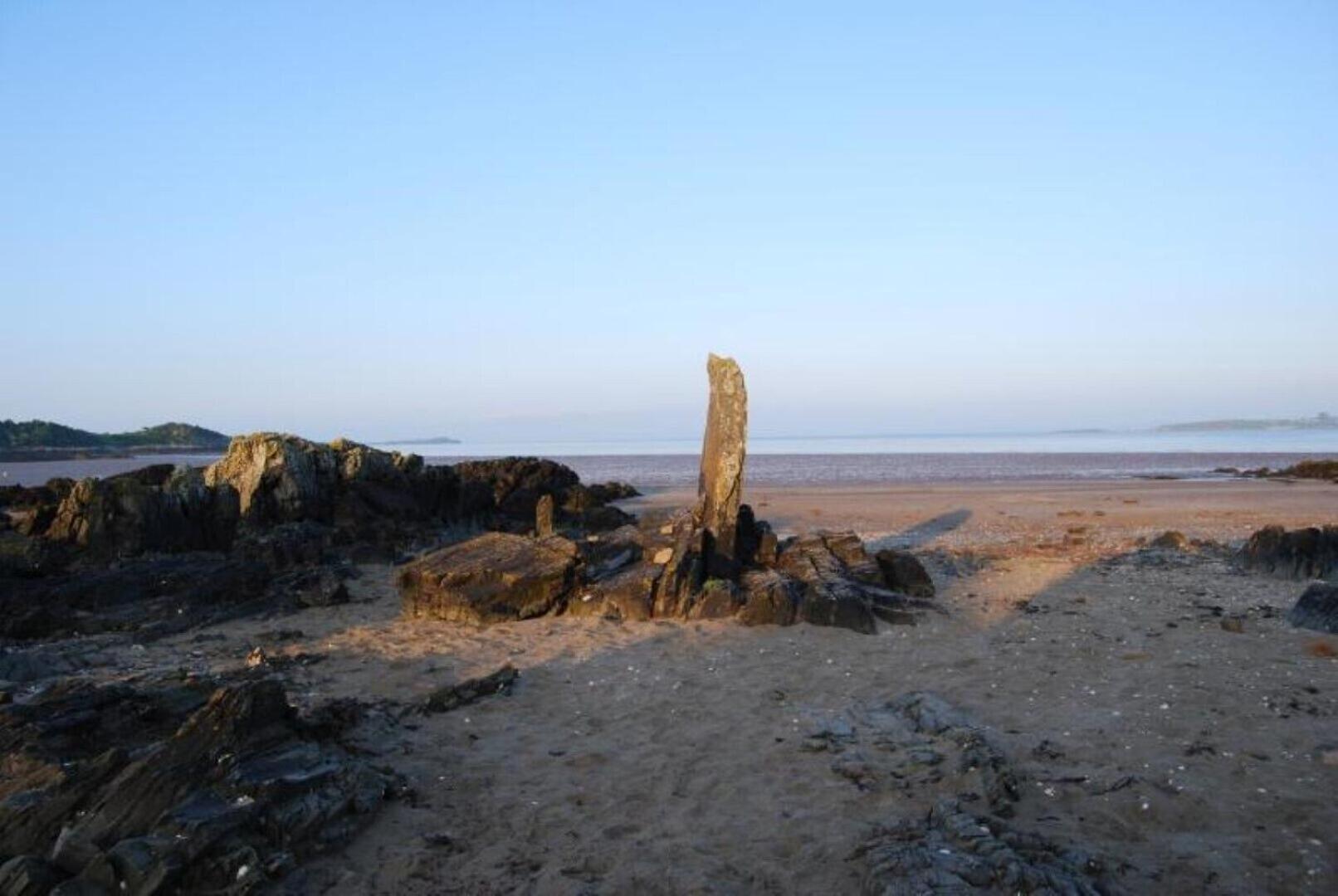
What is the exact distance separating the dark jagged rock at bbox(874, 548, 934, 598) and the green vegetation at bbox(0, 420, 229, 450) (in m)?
102

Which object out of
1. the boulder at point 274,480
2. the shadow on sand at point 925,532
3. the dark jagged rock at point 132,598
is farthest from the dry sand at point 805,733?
the boulder at point 274,480

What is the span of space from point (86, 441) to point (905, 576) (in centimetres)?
11250

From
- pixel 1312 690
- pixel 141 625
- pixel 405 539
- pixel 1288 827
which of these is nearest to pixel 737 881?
pixel 1288 827

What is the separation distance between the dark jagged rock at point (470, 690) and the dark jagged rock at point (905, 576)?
6.55 metres

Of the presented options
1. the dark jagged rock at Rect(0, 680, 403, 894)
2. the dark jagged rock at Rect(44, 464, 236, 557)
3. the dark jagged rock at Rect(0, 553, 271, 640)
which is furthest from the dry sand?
the dark jagged rock at Rect(44, 464, 236, 557)

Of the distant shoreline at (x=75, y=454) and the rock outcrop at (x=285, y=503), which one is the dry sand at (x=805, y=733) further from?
→ the distant shoreline at (x=75, y=454)

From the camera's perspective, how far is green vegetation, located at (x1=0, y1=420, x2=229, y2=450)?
9506 centimetres

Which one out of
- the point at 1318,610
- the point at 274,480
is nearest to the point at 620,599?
the point at 1318,610

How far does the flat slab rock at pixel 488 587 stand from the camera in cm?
1223

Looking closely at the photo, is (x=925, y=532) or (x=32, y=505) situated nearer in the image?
(x=925, y=532)

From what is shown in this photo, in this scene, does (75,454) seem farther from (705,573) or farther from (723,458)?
(705,573)

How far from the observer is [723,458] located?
14328 mm

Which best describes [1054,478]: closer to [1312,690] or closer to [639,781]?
[1312,690]

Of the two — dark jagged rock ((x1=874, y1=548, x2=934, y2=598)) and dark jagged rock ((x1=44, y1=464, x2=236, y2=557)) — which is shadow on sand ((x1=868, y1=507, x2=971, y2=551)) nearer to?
dark jagged rock ((x1=874, y1=548, x2=934, y2=598))
